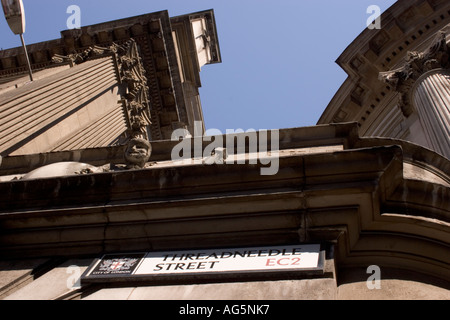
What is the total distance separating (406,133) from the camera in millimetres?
19078

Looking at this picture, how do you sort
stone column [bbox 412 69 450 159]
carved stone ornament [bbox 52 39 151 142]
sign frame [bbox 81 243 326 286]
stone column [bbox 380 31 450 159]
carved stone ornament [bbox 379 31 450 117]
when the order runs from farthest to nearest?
carved stone ornament [bbox 52 39 151 142], carved stone ornament [bbox 379 31 450 117], stone column [bbox 380 31 450 159], stone column [bbox 412 69 450 159], sign frame [bbox 81 243 326 286]

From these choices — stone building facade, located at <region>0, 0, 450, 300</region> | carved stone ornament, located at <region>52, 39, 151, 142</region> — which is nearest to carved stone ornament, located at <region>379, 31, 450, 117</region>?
stone building facade, located at <region>0, 0, 450, 300</region>

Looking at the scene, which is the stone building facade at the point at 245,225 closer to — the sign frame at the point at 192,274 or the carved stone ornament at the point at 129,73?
the sign frame at the point at 192,274

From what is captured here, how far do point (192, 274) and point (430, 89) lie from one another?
1284 centimetres

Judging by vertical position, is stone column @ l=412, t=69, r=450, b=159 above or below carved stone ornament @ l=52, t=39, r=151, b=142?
below

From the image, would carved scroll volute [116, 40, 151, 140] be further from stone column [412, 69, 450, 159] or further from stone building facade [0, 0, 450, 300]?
stone building facade [0, 0, 450, 300]

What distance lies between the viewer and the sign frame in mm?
6668

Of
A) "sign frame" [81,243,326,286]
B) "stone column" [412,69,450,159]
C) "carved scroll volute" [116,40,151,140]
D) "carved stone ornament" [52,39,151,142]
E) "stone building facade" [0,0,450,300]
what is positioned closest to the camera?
"sign frame" [81,243,326,286]

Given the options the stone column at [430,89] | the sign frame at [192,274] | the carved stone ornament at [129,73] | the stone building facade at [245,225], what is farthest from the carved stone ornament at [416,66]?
the sign frame at [192,274]

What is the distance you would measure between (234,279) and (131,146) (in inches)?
188

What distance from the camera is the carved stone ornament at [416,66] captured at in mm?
18266

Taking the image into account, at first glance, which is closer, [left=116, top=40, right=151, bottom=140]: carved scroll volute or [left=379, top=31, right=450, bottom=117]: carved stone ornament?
[left=379, top=31, right=450, bottom=117]: carved stone ornament

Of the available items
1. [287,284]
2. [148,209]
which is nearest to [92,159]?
[148,209]

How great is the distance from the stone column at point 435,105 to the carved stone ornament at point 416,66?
0.43m
